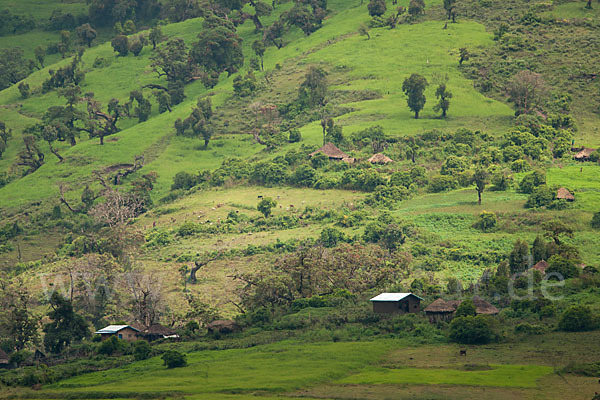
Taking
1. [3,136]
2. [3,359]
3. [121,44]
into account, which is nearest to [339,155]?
[3,136]

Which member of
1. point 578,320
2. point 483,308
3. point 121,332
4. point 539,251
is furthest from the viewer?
point 539,251

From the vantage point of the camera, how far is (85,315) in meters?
95.0

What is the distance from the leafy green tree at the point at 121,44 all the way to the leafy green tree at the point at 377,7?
47158mm

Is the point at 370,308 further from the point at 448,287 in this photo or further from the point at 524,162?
the point at 524,162

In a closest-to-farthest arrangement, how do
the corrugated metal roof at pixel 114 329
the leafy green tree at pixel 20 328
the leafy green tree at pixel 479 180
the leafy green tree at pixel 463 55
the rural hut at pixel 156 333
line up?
the leafy green tree at pixel 20 328 < the corrugated metal roof at pixel 114 329 < the rural hut at pixel 156 333 < the leafy green tree at pixel 479 180 < the leafy green tree at pixel 463 55

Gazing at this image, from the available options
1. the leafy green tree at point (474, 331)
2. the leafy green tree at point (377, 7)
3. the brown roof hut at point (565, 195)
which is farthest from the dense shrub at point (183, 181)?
the leafy green tree at point (474, 331)

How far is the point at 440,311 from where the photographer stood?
82.3 meters

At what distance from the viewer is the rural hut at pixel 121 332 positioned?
85.3 metres

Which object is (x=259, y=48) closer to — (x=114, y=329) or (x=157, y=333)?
(x=157, y=333)

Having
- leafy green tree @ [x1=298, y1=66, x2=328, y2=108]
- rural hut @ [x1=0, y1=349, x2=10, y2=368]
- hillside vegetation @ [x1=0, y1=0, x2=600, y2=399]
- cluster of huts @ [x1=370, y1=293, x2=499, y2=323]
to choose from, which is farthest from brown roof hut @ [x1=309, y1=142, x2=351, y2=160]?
rural hut @ [x1=0, y1=349, x2=10, y2=368]

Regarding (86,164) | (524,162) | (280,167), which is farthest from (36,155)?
(524,162)

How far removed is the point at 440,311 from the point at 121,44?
123277 millimetres

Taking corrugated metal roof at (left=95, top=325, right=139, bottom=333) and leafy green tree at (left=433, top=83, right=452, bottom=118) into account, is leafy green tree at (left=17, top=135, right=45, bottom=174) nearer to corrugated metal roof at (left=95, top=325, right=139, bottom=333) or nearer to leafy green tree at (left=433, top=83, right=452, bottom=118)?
leafy green tree at (left=433, top=83, right=452, bottom=118)

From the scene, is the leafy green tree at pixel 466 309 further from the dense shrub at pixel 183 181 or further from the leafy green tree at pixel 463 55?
the leafy green tree at pixel 463 55
